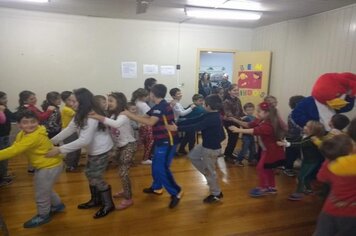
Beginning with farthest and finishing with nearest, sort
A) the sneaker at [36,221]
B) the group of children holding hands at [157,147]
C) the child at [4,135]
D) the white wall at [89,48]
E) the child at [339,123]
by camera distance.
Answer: the white wall at [89,48] < the child at [4,135] < the child at [339,123] < the sneaker at [36,221] < the group of children holding hands at [157,147]

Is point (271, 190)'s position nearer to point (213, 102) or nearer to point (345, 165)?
point (213, 102)

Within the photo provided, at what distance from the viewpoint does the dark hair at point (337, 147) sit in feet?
5.53

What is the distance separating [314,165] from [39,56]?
5.18m


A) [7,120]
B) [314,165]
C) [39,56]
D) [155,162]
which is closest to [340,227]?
[314,165]

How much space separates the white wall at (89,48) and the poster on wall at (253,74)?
619 millimetres

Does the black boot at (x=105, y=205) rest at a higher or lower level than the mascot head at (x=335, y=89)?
lower

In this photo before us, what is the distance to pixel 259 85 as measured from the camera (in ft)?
19.9

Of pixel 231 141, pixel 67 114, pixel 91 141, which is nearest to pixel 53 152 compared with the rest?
pixel 91 141

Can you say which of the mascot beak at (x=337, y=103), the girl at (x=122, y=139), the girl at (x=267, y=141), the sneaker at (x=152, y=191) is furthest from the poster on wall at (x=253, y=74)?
the girl at (x=122, y=139)

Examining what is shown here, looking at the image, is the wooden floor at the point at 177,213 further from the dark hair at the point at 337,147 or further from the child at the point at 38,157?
the dark hair at the point at 337,147

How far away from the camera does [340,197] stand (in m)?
1.70

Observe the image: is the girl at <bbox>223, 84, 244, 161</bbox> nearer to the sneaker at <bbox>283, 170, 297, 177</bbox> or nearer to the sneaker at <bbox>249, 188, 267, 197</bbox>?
the sneaker at <bbox>283, 170, 297, 177</bbox>

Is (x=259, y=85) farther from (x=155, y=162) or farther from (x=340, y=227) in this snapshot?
(x=340, y=227)

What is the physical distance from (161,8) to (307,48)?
2.73 meters
